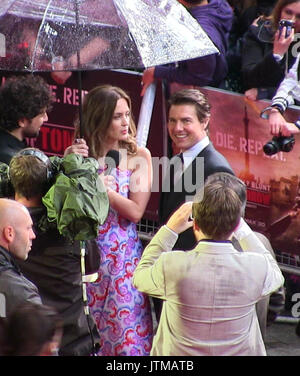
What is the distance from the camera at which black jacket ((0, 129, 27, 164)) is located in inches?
218

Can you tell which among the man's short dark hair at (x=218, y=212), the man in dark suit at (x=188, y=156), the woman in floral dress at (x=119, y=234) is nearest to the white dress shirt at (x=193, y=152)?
the man in dark suit at (x=188, y=156)

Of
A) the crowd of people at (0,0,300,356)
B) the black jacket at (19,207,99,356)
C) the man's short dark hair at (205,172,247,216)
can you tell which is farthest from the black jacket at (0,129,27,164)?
the man's short dark hair at (205,172,247,216)

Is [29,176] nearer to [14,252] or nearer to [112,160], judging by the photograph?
[14,252]

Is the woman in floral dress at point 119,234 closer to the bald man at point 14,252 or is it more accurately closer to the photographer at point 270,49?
the bald man at point 14,252

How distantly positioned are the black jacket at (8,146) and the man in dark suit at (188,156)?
3.22 feet

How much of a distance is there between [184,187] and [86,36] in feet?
3.61

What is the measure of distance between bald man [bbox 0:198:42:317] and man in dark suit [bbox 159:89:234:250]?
1.27 metres

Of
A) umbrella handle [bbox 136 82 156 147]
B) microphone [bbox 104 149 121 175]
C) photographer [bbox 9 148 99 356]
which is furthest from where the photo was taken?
umbrella handle [bbox 136 82 156 147]

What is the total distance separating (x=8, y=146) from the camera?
5641mm

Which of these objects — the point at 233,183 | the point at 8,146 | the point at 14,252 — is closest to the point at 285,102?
the point at 8,146

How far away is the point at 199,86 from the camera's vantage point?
22.5 feet

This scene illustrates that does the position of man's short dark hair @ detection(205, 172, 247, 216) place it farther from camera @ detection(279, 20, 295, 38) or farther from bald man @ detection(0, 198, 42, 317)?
camera @ detection(279, 20, 295, 38)

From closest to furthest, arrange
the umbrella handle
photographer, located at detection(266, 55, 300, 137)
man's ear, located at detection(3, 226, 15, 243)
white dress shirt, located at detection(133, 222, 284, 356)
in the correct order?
white dress shirt, located at detection(133, 222, 284, 356) → man's ear, located at detection(3, 226, 15, 243) → photographer, located at detection(266, 55, 300, 137) → the umbrella handle
